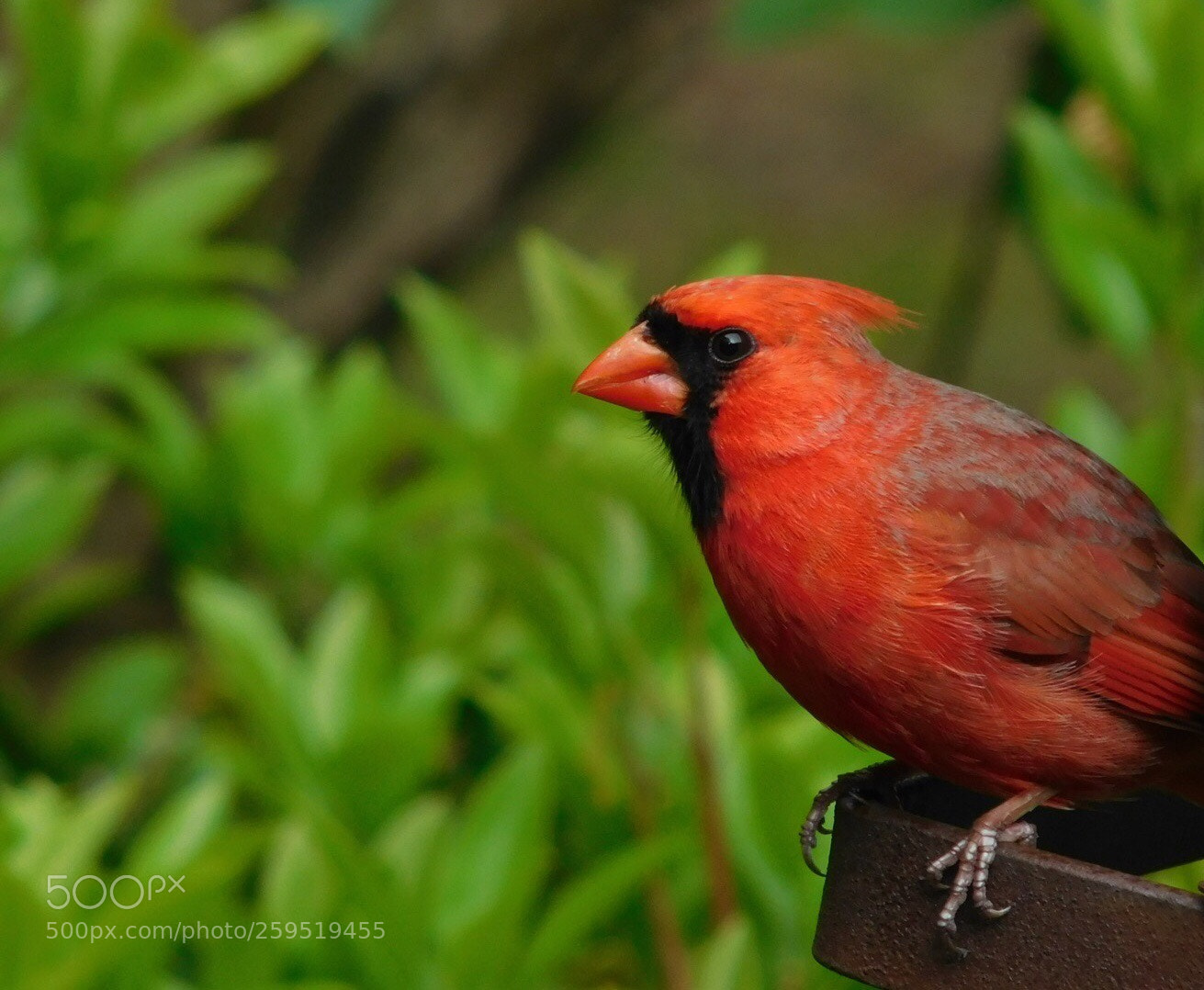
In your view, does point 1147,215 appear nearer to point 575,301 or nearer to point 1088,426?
point 1088,426

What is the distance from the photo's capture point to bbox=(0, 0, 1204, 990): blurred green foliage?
87.6 inches

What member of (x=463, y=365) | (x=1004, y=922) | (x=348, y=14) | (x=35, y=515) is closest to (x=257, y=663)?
(x=35, y=515)

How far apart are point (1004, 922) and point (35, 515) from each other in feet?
6.75

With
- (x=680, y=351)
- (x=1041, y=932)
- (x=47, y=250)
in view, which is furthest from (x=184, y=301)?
(x=1041, y=932)

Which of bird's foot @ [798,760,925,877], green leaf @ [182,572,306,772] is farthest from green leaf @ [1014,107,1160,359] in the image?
green leaf @ [182,572,306,772]

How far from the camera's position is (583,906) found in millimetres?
2135

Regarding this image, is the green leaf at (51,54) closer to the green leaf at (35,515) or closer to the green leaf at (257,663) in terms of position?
the green leaf at (35,515)

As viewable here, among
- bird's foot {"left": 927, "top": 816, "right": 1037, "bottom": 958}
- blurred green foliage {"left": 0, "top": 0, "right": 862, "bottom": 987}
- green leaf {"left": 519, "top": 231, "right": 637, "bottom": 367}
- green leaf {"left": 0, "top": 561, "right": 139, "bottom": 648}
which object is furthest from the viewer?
green leaf {"left": 0, "top": 561, "right": 139, "bottom": 648}

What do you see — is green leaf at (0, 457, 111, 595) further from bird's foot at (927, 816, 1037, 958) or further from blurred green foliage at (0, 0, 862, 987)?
bird's foot at (927, 816, 1037, 958)

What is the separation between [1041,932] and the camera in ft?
4.32

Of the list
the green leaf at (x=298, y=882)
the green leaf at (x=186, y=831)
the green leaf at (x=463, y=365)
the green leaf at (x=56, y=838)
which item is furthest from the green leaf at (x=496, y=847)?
the green leaf at (x=463, y=365)

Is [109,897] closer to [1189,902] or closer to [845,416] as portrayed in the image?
[845,416]

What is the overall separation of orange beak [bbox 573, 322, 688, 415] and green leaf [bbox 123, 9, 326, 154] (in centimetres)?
156

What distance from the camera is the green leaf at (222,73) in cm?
310
